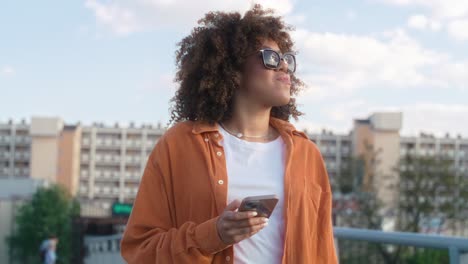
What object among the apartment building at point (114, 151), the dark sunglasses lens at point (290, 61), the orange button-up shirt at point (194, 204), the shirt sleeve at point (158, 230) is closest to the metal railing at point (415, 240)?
the orange button-up shirt at point (194, 204)

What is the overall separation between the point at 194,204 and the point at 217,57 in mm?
566

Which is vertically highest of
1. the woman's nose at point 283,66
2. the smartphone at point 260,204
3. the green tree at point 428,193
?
the woman's nose at point 283,66

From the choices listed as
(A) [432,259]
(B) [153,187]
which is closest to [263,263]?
(B) [153,187]

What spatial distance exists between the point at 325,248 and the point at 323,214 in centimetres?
13

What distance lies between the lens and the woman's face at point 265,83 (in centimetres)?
283

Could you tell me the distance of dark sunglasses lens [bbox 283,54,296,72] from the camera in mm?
2922

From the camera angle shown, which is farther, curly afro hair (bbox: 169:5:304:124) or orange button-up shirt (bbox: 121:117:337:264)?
curly afro hair (bbox: 169:5:304:124)

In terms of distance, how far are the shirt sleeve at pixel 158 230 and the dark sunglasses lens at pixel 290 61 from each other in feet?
1.90

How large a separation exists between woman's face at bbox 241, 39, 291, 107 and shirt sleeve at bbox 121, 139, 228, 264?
395 millimetres

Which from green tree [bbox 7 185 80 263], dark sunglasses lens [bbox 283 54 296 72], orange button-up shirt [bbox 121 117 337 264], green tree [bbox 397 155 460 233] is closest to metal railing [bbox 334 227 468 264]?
orange button-up shirt [bbox 121 117 337 264]

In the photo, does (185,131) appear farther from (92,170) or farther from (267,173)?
(92,170)

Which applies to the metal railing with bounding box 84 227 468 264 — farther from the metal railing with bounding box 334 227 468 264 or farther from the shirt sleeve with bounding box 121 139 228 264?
the shirt sleeve with bounding box 121 139 228 264

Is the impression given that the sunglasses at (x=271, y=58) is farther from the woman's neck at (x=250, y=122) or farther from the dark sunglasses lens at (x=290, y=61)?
the woman's neck at (x=250, y=122)

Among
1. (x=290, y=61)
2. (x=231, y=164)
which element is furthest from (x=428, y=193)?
(x=231, y=164)
